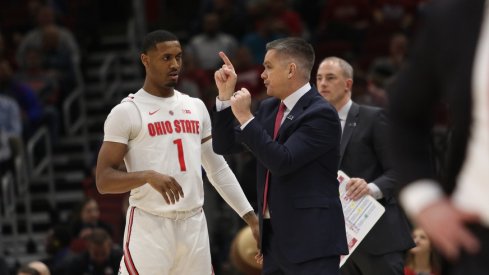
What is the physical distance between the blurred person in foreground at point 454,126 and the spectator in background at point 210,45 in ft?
35.0

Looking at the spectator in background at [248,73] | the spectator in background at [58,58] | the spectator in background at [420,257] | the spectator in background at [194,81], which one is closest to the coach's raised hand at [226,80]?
the spectator in background at [420,257]

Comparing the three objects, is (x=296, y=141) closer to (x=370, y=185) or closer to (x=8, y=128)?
(x=370, y=185)

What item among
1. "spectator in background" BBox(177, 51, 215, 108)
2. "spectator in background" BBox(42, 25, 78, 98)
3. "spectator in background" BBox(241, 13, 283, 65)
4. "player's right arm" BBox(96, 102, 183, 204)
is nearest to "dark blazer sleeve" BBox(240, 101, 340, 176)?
"player's right arm" BBox(96, 102, 183, 204)

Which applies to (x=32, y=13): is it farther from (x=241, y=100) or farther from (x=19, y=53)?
(x=241, y=100)

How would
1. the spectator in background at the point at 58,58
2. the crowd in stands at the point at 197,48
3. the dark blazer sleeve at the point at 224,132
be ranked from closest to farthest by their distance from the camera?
1. the dark blazer sleeve at the point at 224,132
2. the crowd in stands at the point at 197,48
3. the spectator in background at the point at 58,58

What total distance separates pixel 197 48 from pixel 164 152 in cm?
796

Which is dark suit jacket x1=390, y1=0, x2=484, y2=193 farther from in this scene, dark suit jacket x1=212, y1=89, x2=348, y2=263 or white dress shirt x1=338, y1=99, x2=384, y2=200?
white dress shirt x1=338, y1=99, x2=384, y2=200

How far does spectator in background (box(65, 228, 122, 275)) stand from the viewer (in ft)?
31.3

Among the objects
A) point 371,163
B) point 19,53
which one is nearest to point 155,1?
point 19,53

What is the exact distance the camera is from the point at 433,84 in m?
3.06

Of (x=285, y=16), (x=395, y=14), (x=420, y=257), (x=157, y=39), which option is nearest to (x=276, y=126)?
(x=157, y=39)

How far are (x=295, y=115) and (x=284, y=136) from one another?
0.13 m

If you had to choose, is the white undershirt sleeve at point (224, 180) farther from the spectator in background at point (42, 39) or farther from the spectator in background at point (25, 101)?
the spectator in background at point (42, 39)

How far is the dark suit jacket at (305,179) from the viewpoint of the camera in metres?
5.59
